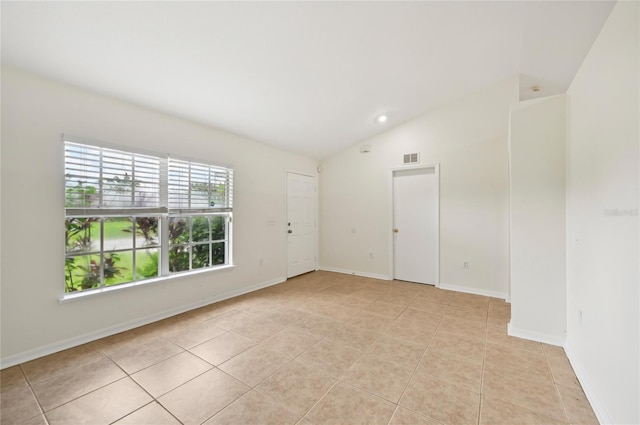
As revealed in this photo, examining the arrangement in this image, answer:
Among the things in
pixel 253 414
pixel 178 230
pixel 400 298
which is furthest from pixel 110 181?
pixel 400 298

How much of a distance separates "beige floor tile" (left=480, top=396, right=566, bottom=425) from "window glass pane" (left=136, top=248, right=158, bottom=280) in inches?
139

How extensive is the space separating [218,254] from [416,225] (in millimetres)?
3469

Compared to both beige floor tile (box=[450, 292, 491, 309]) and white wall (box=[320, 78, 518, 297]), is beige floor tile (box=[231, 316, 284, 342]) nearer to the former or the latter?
beige floor tile (box=[450, 292, 491, 309])

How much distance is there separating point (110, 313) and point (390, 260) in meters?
4.23

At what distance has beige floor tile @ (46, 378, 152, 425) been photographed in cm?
161

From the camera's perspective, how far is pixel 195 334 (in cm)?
275

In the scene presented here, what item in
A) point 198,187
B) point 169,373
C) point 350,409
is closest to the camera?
point 350,409

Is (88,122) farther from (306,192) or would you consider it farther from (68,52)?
(306,192)

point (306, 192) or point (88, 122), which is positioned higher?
point (88, 122)

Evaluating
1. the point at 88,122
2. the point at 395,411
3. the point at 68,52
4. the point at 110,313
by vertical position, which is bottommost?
the point at 395,411

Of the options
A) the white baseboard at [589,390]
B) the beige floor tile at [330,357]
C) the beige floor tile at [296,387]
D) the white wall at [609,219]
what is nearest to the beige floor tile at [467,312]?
the white baseboard at [589,390]

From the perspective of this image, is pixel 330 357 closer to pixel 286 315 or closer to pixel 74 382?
pixel 286 315

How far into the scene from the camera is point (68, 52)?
6.88ft

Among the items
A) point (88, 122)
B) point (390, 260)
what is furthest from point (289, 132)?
point (390, 260)
